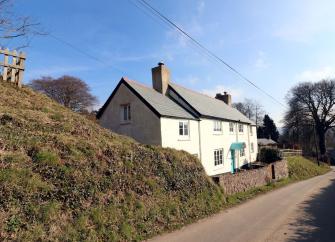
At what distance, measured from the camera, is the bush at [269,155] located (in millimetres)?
34406

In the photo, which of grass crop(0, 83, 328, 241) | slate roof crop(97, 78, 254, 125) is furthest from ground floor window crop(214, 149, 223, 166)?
grass crop(0, 83, 328, 241)

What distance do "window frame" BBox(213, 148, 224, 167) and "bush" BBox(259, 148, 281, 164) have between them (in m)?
9.81

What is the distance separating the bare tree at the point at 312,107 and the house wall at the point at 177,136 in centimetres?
4061

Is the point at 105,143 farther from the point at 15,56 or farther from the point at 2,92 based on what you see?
the point at 15,56

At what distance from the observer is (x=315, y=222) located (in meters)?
11.3

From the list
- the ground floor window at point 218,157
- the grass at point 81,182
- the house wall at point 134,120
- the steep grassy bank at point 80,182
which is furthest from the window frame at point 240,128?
the steep grassy bank at point 80,182

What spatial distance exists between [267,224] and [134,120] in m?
13.3

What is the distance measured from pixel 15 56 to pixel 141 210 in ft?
31.9

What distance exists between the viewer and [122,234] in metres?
8.90

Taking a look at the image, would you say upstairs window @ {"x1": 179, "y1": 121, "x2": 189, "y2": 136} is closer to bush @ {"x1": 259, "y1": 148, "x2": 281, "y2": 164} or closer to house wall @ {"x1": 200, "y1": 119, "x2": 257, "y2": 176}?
house wall @ {"x1": 200, "y1": 119, "x2": 257, "y2": 176}

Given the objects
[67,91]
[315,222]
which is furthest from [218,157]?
[67,91]

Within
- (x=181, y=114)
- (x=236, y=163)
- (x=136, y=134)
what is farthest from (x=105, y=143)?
(x=236, y=163)

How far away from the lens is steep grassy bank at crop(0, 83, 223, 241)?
752 cm

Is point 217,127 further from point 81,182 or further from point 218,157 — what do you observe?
point 81,182
